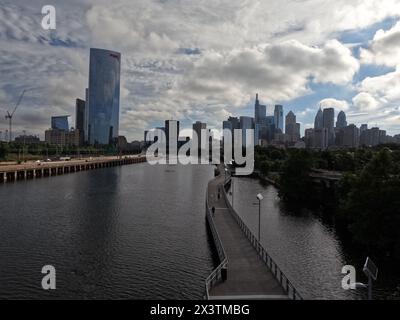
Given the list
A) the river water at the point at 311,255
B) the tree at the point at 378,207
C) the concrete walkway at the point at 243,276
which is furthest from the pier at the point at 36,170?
the tree at the point at 378,207

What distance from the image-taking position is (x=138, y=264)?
117ft

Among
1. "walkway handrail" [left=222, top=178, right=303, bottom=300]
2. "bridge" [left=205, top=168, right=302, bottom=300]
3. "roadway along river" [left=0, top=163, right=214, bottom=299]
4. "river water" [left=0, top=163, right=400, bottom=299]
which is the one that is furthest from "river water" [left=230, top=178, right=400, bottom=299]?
"roadway along river" [left=0, top=163, right=214, bottom=299]

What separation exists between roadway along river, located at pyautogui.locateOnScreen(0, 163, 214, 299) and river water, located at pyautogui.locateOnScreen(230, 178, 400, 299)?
25.9 feet

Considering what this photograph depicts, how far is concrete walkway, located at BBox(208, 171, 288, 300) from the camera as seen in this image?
23922mm

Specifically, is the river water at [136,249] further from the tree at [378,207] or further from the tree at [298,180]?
the tree at [298,180]

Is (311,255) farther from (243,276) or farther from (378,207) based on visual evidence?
(243,276)

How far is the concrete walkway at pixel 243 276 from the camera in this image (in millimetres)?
23922

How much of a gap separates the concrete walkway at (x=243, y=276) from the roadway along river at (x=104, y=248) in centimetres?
312

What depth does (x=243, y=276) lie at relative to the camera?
2711 cm

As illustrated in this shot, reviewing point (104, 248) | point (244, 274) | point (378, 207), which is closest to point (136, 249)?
point (104, 248)

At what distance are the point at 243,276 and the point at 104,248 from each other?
1906cm

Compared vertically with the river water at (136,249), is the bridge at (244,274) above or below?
above

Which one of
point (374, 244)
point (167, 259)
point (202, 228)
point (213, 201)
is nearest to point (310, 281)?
point (374, 244)

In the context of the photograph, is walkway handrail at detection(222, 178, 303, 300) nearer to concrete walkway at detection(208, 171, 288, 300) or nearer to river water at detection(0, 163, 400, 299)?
concrete walkway at detection(208, 171, 288, 300)
